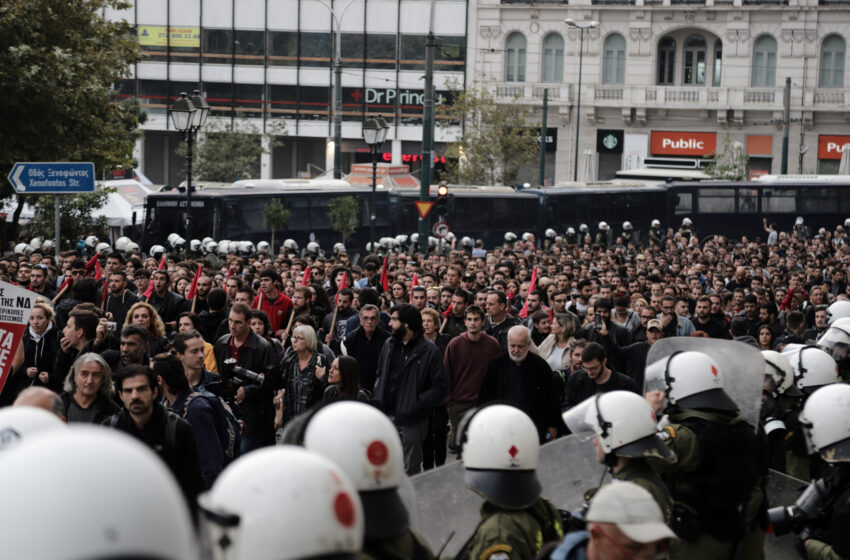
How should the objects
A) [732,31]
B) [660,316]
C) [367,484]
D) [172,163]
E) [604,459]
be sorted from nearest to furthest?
[367,484], [604,459], [660,316], [732,31], [172,163]

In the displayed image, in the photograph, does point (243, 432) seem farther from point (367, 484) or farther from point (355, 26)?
point (355, 26)

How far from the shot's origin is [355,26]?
58125 mm

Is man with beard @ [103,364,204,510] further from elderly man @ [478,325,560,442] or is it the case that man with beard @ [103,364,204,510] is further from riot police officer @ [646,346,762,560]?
elderly man @ [478,325,560,442]

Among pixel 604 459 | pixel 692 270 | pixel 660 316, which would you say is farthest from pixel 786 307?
pixel 604 459

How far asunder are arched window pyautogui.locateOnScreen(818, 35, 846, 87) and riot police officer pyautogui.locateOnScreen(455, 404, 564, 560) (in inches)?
2160

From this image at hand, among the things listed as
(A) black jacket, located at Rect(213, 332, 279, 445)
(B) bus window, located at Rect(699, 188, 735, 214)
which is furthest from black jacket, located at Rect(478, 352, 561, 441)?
(B) bus window, located at Rect(699, 188, 735, 214)

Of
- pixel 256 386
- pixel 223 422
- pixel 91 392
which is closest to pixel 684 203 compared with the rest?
pixel 256 386

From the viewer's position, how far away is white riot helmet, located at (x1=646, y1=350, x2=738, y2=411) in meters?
4.77

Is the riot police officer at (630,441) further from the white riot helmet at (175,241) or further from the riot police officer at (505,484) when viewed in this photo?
the white riot helmet at (175,241)

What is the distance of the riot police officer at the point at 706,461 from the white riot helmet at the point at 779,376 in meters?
1.63

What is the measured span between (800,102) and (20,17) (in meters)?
42.9

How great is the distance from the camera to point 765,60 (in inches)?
2153

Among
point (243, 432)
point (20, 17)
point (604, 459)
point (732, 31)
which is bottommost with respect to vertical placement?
point (243, 432)

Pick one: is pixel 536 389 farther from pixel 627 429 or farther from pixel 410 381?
pixel 627 429
